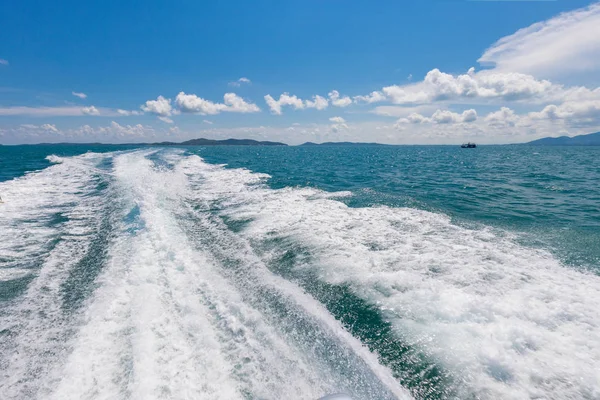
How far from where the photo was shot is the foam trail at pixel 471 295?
3.68 m

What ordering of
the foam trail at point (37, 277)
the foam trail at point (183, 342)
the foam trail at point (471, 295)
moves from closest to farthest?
the foam trail at point (183, 342) < the foam trail at point (471, 295) < the foam trail at point (37, 277)

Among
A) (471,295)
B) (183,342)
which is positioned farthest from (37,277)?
(471,295)

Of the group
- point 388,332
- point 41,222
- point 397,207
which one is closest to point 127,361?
point 388,332

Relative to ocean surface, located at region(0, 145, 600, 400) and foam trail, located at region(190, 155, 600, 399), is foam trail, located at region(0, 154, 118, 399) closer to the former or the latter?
ocean surface, located at region(0, 145, 600, 400)

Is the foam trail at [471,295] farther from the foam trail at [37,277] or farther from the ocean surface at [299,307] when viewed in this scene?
the foam trail at [37,277]

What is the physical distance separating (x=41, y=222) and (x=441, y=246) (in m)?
13.0

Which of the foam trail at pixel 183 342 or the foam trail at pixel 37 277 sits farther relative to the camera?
the foam trail at pixel 37 277

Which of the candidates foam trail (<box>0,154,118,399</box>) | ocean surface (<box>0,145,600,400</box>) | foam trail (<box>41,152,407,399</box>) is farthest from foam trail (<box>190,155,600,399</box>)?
foam trail (<box>0,154,118,399</box>)

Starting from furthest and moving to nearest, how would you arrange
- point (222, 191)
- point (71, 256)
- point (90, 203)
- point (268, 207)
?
point (222, 191) < point (90, 203) < point (268, 207) < point (71, 256)

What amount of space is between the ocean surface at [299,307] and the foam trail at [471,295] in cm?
3

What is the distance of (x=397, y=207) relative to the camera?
11969 mm

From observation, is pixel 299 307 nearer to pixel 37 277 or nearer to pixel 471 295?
pixel 471 295

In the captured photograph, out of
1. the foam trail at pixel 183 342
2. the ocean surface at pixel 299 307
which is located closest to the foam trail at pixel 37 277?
the ocean surface at pixel 299 307

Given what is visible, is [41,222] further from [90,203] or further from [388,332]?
[388,332]
